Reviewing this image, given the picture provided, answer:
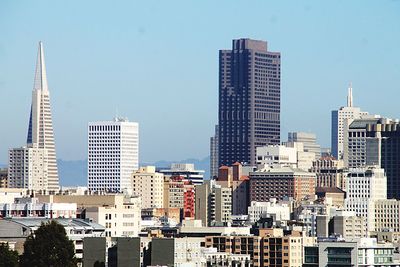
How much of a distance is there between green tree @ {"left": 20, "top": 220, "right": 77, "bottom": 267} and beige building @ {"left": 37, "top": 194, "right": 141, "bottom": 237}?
95.5ft

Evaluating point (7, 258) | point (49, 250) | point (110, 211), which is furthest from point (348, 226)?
point (7, 258)

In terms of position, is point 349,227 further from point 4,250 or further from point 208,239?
point 4,250

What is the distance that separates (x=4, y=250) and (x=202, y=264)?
17.2 metres

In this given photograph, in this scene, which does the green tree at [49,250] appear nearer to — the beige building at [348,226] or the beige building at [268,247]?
the beige building at [268,247]

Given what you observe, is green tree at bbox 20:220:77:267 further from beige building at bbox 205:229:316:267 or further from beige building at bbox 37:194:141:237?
beige building at bbox 37:194:141:237

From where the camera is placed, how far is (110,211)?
481 feet

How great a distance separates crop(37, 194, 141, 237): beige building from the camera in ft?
474

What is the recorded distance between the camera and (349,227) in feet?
556

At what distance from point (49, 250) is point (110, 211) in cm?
4065

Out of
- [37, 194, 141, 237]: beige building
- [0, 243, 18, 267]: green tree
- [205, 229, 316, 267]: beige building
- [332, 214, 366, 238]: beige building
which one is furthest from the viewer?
[332, 214, 366, 238]: beige building

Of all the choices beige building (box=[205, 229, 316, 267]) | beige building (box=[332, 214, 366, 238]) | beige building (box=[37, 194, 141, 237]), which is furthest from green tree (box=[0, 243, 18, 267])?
beige building (box=[332, 214, 366, 238])

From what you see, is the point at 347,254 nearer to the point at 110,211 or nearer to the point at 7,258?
the point at 7,258

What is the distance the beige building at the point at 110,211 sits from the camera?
145m

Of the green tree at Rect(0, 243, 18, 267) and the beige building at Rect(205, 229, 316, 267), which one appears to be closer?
the green tree at Rect(0, 243, 18, 267)
